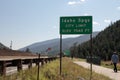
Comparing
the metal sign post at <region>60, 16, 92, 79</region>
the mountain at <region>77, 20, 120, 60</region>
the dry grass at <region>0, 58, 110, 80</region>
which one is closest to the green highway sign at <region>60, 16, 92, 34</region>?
the metal sign post at <region>60, 16, 92, 79</region>

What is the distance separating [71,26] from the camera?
22641 millimetres

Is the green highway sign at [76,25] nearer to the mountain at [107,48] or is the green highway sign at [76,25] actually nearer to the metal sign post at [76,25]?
the metal sign post at [76,25]

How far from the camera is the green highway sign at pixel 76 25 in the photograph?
22078 millimetres

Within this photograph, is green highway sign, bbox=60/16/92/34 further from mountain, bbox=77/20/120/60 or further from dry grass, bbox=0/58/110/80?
mountain, bbox=77/20/120/60

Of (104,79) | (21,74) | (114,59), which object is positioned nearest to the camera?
(21,74)

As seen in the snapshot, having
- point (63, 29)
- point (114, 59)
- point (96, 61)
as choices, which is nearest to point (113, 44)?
point (96, 61)

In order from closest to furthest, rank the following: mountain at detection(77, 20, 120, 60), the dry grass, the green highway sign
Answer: the dry grass
the green highway sign
mountain at detection(77, 20, 120, 60)

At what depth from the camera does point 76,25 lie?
2252 cm

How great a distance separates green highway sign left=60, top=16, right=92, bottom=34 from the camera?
72.4ft

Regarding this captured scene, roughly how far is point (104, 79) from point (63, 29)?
13.9 feet

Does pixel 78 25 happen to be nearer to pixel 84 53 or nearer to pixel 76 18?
pixel 76 18

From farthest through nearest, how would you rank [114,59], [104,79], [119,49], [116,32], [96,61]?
[116,32], [119,49], [96,61], [114,59], [104,79]

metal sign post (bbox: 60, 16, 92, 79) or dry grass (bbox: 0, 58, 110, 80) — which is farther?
metal sign post (bbox: 60, 16, 92, 79)

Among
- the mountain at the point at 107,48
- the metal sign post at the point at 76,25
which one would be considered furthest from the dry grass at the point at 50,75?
the mountain at the point at 107,48
